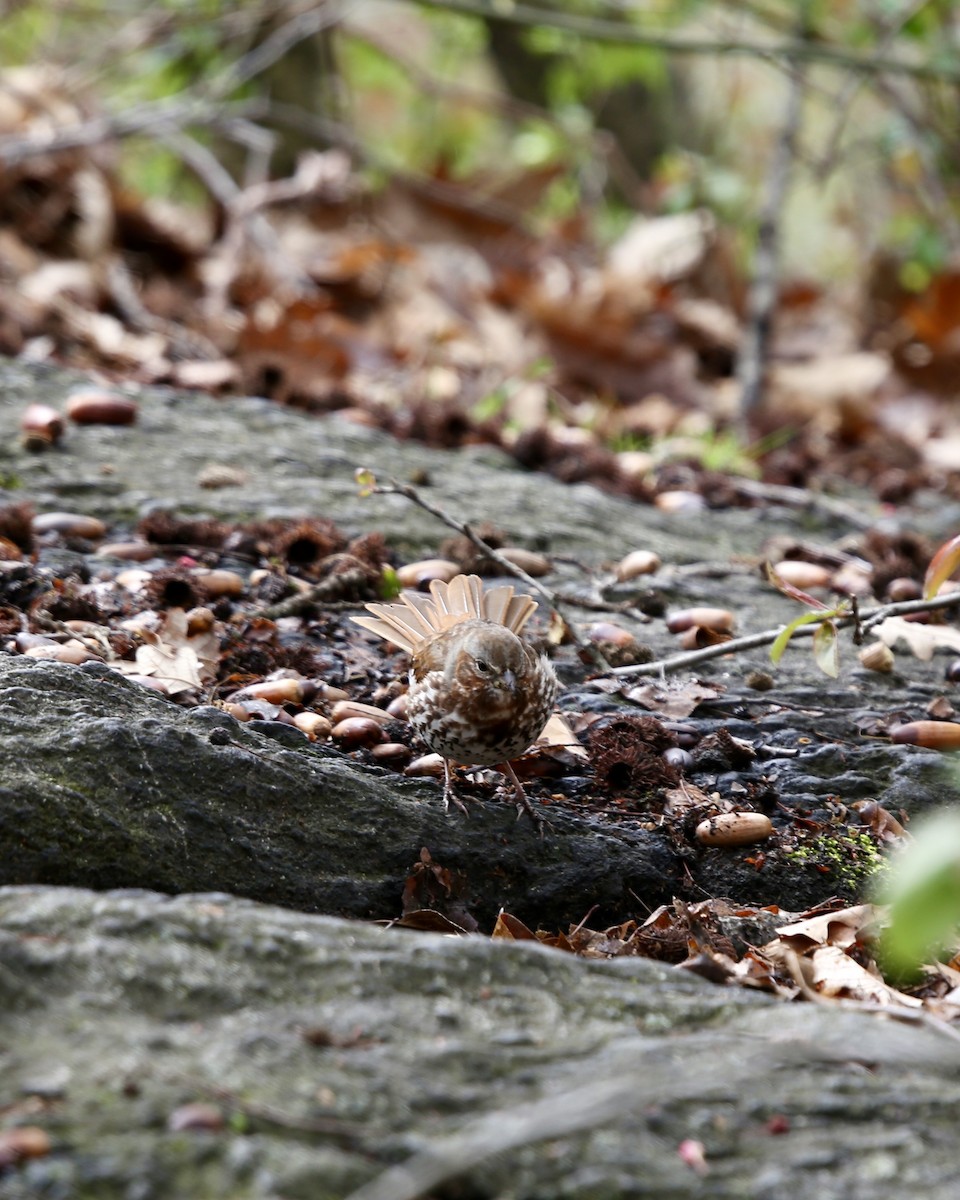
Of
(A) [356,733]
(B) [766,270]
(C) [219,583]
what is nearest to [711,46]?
(B) [766,270]

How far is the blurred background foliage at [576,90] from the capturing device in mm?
7680

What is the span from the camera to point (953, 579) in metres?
4.85

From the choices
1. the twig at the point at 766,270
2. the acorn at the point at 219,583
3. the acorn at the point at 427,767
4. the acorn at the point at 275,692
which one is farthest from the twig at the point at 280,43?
the acorn at the point at 427,767

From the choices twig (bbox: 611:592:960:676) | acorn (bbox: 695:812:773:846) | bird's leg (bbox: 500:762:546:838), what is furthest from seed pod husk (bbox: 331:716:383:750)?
acorn (bbox: 695:812:773:846)

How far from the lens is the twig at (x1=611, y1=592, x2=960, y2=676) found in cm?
303

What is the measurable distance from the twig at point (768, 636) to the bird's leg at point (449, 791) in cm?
54

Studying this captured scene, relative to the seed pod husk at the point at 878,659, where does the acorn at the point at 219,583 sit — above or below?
below

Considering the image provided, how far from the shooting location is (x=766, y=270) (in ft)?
24.2

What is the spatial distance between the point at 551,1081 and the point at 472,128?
12313 mm

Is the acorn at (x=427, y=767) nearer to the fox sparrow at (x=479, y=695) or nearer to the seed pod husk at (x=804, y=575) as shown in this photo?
the fox sparrow at (x=479, y=695)

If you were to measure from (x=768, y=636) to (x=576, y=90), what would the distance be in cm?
817

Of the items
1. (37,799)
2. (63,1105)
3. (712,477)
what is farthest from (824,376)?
(63,1105)

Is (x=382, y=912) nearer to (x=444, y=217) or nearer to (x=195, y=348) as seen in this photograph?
(x=195, y=348)

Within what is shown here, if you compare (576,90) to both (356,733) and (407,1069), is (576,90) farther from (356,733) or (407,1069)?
(407,1069)
